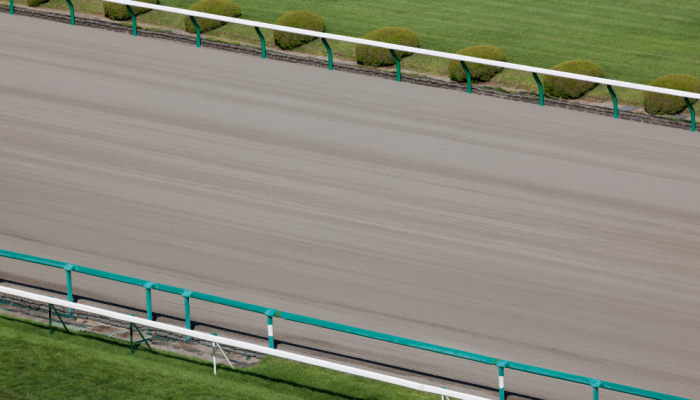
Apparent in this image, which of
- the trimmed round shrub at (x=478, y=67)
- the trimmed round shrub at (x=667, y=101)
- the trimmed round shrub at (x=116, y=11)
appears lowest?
the trimmed round shrub at (x=667, y=101)

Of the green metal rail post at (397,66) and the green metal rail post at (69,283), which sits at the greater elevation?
the green metal rail post at (397,66)

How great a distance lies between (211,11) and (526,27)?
495 centimetres

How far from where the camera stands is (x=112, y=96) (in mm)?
10570

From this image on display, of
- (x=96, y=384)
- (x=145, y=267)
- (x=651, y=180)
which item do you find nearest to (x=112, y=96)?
(x=145, y=267)

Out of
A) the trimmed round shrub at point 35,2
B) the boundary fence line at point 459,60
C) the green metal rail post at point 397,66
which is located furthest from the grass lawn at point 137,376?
the trimmed round shrub at point 35,2

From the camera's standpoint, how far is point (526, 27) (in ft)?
46.9

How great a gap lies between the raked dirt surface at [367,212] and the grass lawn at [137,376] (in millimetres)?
382

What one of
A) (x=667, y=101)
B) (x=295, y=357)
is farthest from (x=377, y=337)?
(x=667, y=101)

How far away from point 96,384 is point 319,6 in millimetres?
9915

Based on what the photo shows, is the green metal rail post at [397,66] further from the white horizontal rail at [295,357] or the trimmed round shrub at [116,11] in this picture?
the white horizontal rail at [295,357]

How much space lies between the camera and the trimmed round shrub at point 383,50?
11.6 meters

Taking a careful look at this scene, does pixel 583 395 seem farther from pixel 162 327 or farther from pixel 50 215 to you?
pixel 50 215

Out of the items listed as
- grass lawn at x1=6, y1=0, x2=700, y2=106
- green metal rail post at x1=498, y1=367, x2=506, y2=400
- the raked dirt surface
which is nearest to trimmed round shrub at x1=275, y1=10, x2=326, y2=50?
grass lawn at x1=6, y1=0, x2=700, y2=106

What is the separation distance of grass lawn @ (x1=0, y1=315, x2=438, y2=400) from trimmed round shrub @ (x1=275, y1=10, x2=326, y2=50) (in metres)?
6.26
